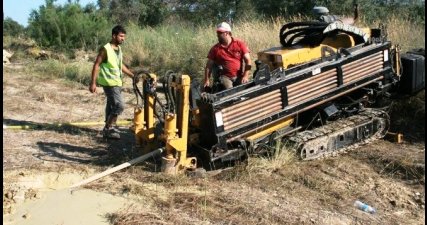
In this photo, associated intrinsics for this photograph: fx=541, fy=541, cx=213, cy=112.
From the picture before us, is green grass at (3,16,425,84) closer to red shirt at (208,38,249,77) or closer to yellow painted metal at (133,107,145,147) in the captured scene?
red shirt at (208,38,249,77)

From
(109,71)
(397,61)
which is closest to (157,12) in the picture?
(109,71)

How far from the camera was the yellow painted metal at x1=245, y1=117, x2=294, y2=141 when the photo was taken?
6473 mm

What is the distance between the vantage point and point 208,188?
19.0ft

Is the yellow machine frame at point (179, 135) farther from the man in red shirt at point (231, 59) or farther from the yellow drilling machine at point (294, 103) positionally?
the man in red shirt at point (231, 59)

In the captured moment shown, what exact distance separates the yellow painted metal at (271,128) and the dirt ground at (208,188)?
318mm

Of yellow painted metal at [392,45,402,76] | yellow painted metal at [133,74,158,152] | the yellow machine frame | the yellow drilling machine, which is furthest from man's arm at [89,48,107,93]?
yellow painted metal at [392,45,402,76]

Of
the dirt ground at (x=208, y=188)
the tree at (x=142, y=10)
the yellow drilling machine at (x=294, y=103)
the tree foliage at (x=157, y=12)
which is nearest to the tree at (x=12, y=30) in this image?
the tree foliage at (x=157, y=12)

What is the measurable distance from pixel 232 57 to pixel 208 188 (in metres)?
2.04

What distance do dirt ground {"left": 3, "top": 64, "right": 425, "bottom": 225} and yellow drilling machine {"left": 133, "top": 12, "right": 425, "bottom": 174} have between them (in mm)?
256

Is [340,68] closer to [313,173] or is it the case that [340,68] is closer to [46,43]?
[313,173]

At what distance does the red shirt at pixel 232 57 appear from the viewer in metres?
7.07

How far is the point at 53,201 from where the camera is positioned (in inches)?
215

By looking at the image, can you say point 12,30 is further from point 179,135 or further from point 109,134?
point 179,135

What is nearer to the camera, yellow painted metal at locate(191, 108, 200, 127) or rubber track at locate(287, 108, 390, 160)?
yellow painted metal at locate(191, 108, 200, 127)
